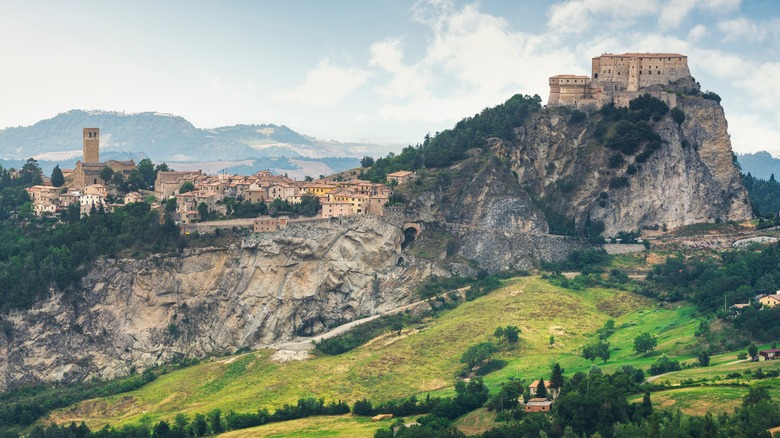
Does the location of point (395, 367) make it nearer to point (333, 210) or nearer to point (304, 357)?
point (304, 357)

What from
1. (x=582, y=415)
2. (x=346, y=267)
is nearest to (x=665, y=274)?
(x=346, y=267)

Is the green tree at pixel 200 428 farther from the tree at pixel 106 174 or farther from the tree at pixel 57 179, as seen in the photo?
the tree at pixel 57 179

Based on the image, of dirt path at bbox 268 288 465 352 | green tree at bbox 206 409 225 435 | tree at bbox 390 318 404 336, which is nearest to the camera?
green tree at bbox 206 409 225 435

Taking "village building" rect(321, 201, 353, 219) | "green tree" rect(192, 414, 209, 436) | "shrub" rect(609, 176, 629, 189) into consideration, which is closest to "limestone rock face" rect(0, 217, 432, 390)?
"village building" rect(321, 201, 353, 219)

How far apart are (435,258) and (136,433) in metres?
31.1

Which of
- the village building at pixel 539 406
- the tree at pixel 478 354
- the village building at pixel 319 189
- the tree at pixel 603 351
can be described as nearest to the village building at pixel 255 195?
the village building at pixel 319 189

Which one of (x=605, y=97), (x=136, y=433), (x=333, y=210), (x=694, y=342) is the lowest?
(x=136, y=433)

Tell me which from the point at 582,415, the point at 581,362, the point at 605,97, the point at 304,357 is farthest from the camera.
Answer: the point at 605,97

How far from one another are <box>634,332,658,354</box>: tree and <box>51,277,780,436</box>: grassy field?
549 mm

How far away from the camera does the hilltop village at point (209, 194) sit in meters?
93.6

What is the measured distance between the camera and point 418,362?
3105 inches

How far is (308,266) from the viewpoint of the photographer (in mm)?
91125

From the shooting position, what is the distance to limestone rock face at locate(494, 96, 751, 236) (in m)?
99.4

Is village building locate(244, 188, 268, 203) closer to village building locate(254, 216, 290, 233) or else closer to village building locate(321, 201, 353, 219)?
village building locate(254, 216, 290, 233)
